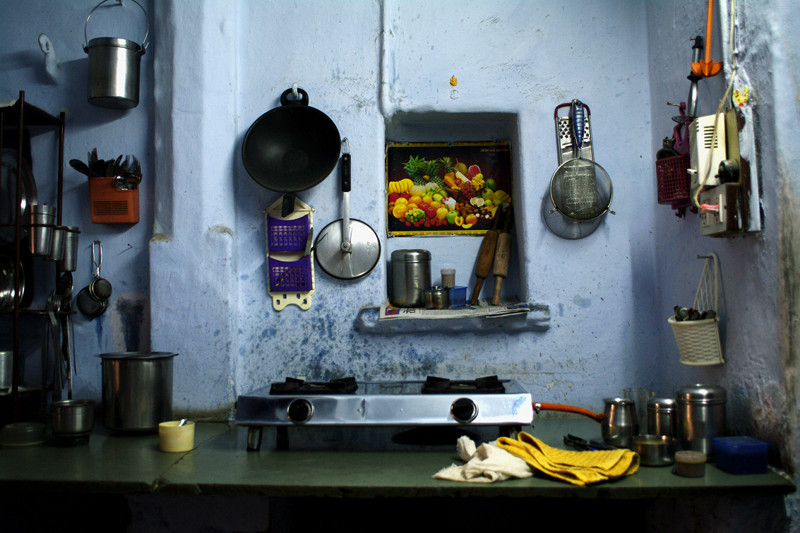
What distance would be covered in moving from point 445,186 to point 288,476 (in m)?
1.45

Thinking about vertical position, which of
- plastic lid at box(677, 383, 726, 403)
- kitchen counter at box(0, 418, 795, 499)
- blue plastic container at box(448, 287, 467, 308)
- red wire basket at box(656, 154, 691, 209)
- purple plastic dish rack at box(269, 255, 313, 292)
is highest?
red wire basket at box(656, 154, 691, 209)

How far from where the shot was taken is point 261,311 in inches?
94.1

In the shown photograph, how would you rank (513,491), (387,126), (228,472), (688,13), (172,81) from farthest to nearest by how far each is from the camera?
(387,126), (172,81), (688,13), (228,472), (513,491)

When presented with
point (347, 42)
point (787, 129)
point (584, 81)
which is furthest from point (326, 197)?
point (787, 129)

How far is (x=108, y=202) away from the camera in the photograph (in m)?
2.36

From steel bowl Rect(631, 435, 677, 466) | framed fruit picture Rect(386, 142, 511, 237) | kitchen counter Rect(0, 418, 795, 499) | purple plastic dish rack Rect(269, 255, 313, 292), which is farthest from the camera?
framed fruit picture Rect(386, 142, 511, 237)

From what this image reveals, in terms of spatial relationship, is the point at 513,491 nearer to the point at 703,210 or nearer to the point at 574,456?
the point at 574,456

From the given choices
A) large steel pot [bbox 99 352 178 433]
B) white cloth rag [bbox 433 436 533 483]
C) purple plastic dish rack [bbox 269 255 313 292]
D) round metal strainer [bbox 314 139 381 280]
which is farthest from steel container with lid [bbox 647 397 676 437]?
large steel pot [bbox 99 352 178 433]

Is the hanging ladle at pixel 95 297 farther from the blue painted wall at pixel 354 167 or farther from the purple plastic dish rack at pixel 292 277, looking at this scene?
the purple plastic dish rack at pixel 292 277

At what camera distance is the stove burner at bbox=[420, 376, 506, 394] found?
1848 mm

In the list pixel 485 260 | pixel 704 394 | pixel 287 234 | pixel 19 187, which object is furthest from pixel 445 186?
pixel 19 187

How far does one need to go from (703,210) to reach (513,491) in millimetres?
959

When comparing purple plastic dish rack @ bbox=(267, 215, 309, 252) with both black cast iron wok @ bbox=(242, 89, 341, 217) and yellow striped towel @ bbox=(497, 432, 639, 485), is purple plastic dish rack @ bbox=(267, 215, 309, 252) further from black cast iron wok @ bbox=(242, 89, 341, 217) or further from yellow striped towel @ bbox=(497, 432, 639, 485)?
yellow striped towel @ bbox=(497, 432, 639, 485)

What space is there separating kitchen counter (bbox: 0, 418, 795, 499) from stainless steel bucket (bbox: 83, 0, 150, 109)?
4.22 ft
